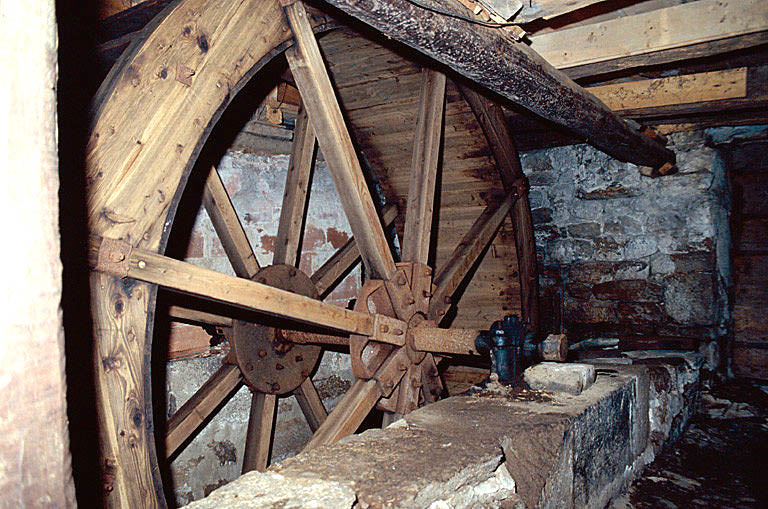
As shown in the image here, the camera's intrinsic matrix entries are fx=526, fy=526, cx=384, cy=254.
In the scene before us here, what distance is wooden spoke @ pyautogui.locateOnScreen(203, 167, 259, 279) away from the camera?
260cm

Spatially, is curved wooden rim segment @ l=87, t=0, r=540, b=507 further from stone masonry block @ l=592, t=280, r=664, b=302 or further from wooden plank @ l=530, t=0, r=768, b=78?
stone masonry block @ l=592, t=280, r=664, b=302

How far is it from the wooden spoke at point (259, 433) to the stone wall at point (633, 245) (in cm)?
232

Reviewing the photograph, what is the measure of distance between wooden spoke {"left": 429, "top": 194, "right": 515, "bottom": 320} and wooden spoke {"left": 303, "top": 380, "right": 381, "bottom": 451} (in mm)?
684

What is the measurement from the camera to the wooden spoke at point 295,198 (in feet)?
9.40

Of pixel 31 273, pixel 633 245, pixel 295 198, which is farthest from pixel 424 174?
pixel 31 273

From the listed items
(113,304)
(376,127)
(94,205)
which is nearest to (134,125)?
(94,205)

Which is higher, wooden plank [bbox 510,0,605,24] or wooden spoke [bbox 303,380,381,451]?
wooden plank [bbox 510,0,605,24]

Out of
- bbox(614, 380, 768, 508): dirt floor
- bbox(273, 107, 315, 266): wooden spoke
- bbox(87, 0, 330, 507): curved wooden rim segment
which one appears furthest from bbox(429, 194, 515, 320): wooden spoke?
bbox(87, 0, 330, 507): curved wooden rim segment

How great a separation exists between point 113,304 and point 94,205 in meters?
0.26

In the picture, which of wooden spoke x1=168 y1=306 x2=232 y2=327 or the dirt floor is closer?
the dirt floor

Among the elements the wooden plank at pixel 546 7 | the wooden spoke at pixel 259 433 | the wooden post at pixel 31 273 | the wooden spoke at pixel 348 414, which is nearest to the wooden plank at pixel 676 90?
the wooden plank at pixel 546 7

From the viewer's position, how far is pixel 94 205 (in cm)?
130

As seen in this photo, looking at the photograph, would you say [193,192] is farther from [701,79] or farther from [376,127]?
[701,79]

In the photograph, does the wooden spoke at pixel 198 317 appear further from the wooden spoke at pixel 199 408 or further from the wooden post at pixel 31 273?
the wooden post at pixel 31 273
